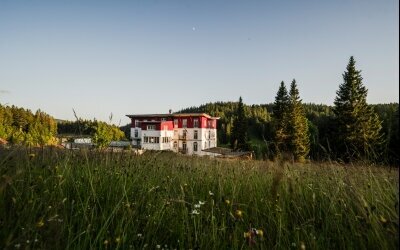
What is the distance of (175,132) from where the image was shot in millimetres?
73125

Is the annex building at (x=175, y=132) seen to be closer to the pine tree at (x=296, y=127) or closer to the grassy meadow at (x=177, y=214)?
the pine tree at (x=296, y=127)

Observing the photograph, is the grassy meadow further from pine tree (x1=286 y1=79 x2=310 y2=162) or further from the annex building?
the annex building

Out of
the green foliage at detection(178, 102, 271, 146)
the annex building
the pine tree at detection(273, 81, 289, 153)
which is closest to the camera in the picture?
the pine tree at detection(273, 81, 289, 153)

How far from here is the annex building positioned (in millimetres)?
65769

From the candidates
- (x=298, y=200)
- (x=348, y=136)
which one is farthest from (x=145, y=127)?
(x=298, y=200)

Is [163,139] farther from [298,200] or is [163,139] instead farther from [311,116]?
[311,116]

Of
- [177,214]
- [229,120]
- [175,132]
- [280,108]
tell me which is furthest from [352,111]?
[229,120]

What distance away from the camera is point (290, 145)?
5350 centimetres

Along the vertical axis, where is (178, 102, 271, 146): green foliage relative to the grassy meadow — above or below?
above

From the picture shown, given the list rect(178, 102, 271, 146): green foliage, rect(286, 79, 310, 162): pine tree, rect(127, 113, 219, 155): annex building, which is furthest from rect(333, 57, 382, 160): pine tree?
rect(178, 102, 271, 146): green foliage

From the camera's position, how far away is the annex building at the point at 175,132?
6577 centimetres

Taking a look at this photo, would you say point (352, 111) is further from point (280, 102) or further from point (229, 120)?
point (229, 120)

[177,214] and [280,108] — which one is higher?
[280,108]

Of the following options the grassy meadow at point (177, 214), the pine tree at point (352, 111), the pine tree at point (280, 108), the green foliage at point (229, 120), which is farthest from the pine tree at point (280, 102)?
the green foliage at point (229, 120)
